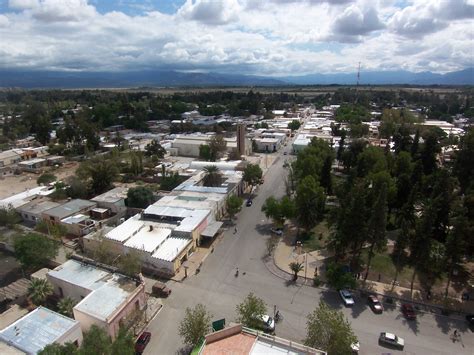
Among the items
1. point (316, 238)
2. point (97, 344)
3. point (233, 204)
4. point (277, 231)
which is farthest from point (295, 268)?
point (97, 344)

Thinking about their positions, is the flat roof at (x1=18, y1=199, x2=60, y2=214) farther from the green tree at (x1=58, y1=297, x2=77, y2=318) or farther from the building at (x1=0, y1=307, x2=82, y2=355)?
the building at (x1=0, y1=307, x2=82, y2=355)

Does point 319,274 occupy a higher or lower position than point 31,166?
lower

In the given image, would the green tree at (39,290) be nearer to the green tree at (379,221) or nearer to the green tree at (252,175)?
the green tree at (379,221)

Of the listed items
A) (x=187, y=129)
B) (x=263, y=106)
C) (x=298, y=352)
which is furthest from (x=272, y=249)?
(x=263, y=106)

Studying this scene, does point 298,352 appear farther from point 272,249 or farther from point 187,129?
point 187,129

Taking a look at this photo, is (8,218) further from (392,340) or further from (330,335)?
(392,340)

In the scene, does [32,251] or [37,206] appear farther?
[37,206]
